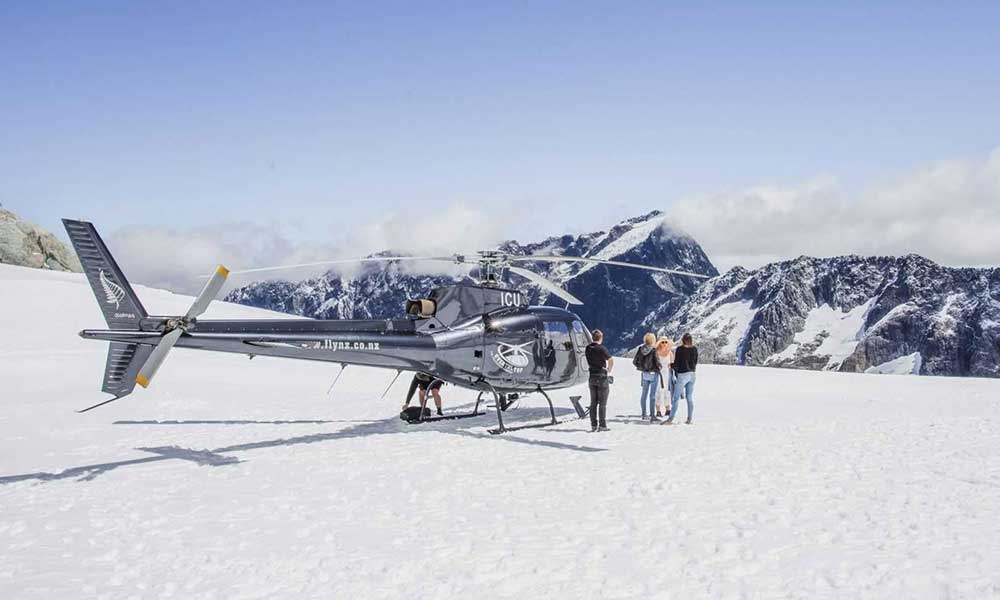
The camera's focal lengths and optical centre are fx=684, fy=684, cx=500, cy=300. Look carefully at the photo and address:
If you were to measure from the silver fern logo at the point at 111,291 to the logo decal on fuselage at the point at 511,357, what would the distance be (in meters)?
7.54

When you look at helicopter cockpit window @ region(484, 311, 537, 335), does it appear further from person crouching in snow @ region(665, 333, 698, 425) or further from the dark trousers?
person crouching in snow @ region(665, 333, 698, 425)

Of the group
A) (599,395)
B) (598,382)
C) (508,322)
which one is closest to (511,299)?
(508,322)

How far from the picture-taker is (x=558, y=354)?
55.1 ft

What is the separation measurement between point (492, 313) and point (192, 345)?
658 cm

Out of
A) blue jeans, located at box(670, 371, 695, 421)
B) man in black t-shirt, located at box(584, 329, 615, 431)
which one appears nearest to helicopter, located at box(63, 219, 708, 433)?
man in black t-shirt, located at box(584, 329, 615, 431)

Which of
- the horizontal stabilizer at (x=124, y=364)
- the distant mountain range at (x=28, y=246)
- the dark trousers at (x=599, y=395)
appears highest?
the distant mountain range at (x=28, y=246)

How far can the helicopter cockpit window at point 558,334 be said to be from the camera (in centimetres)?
1670

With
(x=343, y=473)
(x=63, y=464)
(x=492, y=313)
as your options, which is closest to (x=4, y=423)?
(x=63, y=464)

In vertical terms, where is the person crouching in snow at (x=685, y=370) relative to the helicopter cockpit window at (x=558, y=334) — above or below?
below

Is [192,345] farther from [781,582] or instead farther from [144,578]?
[781,582]

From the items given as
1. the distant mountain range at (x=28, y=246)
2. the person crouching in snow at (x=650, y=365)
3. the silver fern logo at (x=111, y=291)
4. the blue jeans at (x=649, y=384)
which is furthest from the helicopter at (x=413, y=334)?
the distant mountain range at (x=28, y=246)

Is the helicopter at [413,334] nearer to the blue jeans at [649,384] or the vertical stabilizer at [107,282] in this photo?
the vertical stabilizer at [107,282]

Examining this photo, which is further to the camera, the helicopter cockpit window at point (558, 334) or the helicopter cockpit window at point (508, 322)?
the helicopter cockpit window at point (558, 334)

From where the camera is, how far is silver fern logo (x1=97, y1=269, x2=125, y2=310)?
11672mm
